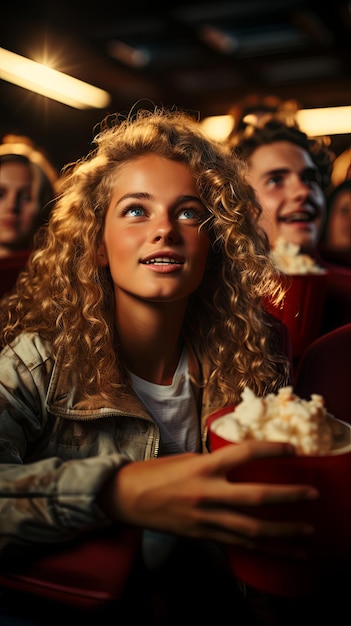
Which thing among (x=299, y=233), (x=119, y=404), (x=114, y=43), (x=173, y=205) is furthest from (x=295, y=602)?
(x=114, y=43)

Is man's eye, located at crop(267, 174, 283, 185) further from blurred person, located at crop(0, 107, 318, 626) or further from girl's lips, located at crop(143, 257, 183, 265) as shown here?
girl's lips, located at crop(143, 257, 183, 265)

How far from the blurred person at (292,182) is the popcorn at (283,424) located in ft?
1.01

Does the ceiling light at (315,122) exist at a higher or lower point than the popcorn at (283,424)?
higher

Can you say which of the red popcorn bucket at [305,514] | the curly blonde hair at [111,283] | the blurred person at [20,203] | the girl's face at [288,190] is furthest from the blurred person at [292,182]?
the red popcorn bucket at [305,514]

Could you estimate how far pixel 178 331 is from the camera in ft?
1.88

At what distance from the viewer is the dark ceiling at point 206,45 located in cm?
70

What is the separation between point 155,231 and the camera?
0.50 metres

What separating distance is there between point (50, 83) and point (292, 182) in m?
0.30

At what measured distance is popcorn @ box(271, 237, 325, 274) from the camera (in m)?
0.69

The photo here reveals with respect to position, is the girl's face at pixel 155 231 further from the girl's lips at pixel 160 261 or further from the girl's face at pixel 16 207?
the girl's face at pixel 16 207

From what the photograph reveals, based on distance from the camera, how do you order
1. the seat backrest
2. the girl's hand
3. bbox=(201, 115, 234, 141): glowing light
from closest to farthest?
the girl's hand
the seat backrest
bbox=(201, 115, 234, 141): glowing light

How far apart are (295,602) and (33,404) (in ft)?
0.80

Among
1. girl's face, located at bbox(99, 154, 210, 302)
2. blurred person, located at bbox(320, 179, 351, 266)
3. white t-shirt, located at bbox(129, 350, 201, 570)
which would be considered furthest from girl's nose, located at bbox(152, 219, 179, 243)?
blurred person, located at bbox(320, 179, 351, 266)

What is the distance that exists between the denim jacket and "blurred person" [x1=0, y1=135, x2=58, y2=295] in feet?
0.49
